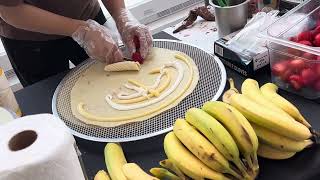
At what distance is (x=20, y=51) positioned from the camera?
4.23 ft

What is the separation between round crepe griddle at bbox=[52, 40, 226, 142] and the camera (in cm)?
83

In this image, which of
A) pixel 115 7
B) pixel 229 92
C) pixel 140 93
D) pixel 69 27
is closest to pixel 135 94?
pixel 140 93

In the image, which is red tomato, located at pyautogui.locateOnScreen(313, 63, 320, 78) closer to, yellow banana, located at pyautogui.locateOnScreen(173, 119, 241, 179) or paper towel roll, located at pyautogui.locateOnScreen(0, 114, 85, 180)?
yellow banana, located at pyautogui.locateOnScreen(173, 119, 241, 179)

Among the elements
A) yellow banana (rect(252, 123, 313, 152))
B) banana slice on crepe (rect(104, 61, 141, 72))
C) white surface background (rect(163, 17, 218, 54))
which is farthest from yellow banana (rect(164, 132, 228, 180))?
white surface background (rect(163, 17, 218, 54))

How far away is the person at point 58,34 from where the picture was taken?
1080mm

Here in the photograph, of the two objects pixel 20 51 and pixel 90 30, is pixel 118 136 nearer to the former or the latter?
pixel 90 30

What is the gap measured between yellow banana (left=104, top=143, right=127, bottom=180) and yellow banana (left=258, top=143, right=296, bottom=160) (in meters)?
0.25

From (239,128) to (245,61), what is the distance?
0.33 meters

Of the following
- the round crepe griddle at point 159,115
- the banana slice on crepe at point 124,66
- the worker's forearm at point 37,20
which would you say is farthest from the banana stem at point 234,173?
the worker's forearm at point 37,20

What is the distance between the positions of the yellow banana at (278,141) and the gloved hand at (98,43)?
0.51 meters

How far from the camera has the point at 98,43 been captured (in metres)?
1.07

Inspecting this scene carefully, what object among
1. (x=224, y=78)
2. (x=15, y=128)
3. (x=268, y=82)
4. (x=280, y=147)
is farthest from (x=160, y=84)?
(x=15, y=128)

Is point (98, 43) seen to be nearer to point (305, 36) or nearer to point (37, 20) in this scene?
point (37, 20)

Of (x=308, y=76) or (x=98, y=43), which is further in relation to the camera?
(x=98, y=43)
